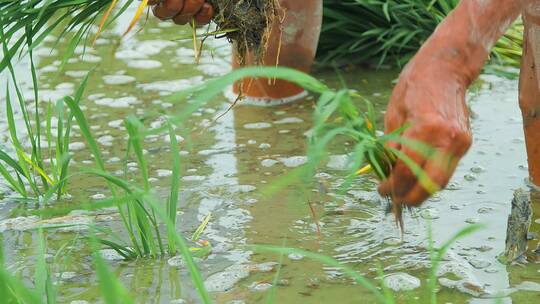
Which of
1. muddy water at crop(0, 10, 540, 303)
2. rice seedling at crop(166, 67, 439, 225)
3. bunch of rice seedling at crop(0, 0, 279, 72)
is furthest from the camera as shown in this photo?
bunch of rice seedling at crop(0, 0, 279, 72)

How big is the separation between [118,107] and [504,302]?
191cm

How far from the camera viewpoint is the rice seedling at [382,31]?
414 centimetres

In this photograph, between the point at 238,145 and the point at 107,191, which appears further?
the point at 238,145

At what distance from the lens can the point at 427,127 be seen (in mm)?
1929

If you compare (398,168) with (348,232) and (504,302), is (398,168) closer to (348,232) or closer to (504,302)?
(504,302)

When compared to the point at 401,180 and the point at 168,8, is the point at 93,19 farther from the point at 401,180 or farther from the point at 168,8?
the point at 401,180

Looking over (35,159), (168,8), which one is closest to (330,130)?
(168,8)

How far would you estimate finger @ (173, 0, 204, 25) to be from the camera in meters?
2.89

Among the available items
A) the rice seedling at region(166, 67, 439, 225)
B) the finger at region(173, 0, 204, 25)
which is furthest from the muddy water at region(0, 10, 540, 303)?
the finger at region(173, 0, 204, 25)

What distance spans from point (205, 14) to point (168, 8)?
0.47 feet

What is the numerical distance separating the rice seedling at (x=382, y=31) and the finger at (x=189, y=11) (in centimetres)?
125

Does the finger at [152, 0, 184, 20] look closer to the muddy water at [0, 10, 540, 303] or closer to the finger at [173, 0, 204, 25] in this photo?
the finger at [173, 0, 204, 25]

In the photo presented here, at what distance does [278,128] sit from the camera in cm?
375

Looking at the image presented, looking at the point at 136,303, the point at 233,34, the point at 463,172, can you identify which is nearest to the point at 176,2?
the point at 233,34
